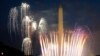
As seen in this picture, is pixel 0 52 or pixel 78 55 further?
pixel 0 52

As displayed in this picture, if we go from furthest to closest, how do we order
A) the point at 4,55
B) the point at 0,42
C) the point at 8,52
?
the point at 0,42, the point at 8,52, the point at 4,55

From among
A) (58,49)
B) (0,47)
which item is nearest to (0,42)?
(0,47)

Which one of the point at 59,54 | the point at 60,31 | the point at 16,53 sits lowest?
the point at 16,53

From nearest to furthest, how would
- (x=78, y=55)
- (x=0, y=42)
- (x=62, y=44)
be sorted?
(x=78, y=55) < (x=62, y=44) < (x=0, y=42)

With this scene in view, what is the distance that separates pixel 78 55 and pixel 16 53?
72.1 metres

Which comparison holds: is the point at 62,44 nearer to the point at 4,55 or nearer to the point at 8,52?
the point at 4,55

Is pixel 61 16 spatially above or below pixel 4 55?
above

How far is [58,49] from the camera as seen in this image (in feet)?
251

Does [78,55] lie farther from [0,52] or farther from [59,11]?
[0,52]

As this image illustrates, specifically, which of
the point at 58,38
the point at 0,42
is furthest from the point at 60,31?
the point at 0,42

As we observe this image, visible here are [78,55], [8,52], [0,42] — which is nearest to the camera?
[78,55]

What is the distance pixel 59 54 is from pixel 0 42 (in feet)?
234

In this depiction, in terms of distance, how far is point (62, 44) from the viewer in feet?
244

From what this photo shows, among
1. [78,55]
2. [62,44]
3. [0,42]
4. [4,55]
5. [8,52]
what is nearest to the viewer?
[78,55]
